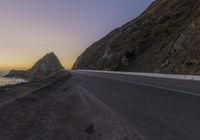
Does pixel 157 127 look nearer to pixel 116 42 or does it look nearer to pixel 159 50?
pixel 159 50

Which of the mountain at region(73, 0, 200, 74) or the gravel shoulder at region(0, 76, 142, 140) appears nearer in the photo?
the gravel shoulder at region(0, 76, 142, 140)

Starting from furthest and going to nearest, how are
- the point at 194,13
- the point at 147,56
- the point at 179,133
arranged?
the point at 147,56 → the point at 194,13 → the point at 179,133

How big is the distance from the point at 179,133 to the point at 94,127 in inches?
87.3

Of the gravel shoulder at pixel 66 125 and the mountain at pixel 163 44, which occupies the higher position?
the mountain at pixel 163 44

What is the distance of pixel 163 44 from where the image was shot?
50.2 metres

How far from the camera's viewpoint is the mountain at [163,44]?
38.5 metres

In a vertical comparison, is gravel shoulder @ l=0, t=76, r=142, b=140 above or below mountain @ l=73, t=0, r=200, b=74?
below

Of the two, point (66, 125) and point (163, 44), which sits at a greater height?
point (163, 44)

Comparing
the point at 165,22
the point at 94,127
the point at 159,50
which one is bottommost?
the point at 94,127

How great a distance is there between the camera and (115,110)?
9656 mm

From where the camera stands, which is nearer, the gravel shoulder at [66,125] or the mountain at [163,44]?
the gravel shoulder at [66,125]

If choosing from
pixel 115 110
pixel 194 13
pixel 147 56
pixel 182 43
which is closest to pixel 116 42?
pixel 147 56

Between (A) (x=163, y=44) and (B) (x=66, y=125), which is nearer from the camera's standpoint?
(B) (x=66, y=125)

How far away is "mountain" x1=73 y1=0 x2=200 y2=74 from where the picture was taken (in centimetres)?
3851
